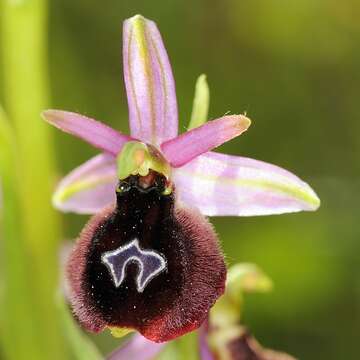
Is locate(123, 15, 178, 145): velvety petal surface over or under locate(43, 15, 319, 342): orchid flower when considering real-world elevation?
over

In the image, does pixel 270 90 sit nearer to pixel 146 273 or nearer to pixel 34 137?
pixel 34 137

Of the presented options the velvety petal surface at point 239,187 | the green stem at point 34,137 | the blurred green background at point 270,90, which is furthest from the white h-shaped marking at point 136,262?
the blurred green background at point 270,90

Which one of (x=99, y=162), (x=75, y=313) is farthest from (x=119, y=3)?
(x=75, y=313)

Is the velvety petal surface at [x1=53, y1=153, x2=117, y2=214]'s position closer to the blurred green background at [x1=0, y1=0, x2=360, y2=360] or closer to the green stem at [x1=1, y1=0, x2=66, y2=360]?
the green stem at [x1=1, y1=0, x2=66, y2=360]

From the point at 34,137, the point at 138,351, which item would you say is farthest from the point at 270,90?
the point at 138,351

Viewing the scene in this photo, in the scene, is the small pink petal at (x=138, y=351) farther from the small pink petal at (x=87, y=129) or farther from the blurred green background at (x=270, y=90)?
the blurred green background at (x=270, y=90)

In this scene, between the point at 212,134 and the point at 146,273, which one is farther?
the point at 212,134

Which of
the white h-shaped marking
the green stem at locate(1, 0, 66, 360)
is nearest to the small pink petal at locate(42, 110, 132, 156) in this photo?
the white h-shaped marking
